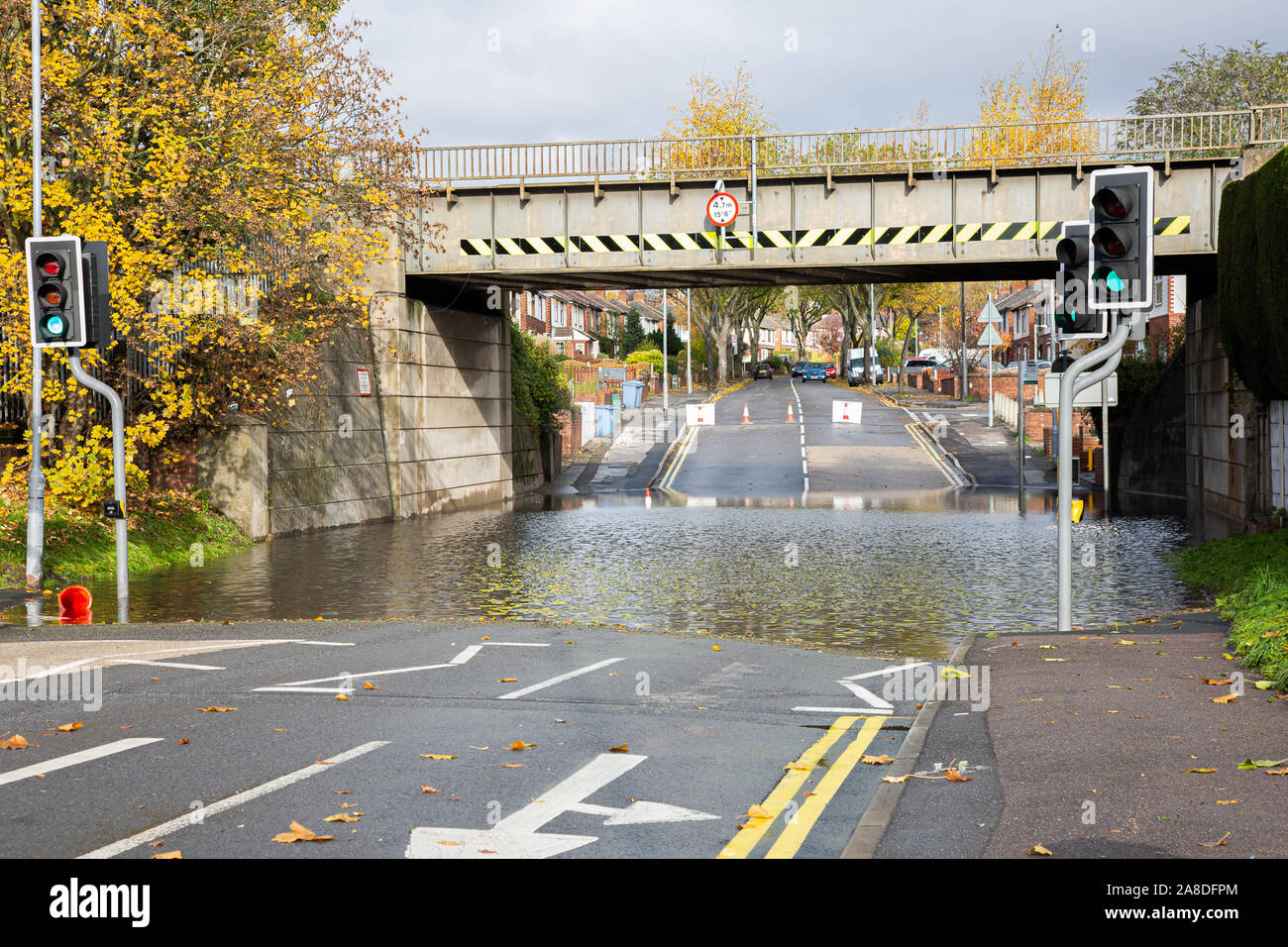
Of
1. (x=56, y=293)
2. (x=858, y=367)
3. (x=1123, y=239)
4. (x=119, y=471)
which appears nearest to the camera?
(x=1123, y=239)

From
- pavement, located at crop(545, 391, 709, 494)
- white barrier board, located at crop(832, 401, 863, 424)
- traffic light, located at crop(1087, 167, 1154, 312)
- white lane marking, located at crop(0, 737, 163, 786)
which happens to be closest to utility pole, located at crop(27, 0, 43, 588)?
white lane marking, located at crop(0, 737, 163, 786)

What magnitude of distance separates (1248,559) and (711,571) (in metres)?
7.06

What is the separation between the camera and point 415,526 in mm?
29156

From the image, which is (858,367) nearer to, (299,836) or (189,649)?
(189,649)

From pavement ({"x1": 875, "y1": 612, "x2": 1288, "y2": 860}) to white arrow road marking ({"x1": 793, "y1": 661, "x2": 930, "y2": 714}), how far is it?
617 mm

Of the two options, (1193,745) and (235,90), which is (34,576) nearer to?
(235,90)

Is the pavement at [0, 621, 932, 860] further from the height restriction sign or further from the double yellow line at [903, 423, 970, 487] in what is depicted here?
the double yellow line at [903, 423, 970, 487]

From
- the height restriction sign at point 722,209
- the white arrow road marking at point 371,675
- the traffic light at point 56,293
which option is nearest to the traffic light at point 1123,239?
the white arrow road marking at point 371,675

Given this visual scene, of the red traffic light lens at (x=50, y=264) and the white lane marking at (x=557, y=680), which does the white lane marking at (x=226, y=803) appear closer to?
the white lane marking at (x=557, y=680)

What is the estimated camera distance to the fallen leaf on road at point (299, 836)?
6.11 m

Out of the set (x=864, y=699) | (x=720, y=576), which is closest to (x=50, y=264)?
(x=720, y=576)

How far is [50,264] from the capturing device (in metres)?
14.9

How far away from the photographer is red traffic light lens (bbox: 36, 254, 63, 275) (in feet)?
48.8

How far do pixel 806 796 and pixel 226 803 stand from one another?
9.80 feet
